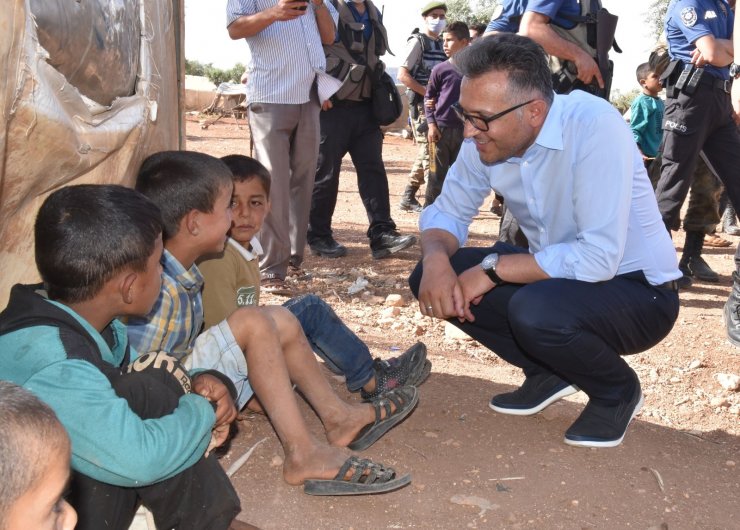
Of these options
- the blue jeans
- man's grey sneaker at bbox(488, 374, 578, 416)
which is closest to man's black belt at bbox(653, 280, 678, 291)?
man's grey sneaker at bbox(488, 374, 578, 416)

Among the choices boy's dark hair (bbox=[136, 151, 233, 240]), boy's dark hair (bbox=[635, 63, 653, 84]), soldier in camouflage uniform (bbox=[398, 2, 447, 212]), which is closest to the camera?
boy's dark hair (bbox=[136, 151, 233, 240])

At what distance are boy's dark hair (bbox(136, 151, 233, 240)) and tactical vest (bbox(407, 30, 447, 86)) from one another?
247 inches

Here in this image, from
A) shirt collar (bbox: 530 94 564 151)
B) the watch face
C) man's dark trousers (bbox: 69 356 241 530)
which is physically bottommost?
man's dark trousers (bbox: 69 356 241 530)

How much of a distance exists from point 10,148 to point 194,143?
15153 millimetres

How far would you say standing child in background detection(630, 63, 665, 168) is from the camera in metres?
7.29

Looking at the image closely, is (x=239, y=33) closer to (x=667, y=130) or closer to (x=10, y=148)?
(x=667, y=130)

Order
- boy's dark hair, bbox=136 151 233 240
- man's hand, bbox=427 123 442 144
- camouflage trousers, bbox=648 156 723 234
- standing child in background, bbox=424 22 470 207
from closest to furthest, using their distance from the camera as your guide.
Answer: boy's dark hair, bbox=136 151 233 240 → camouflage trousers, bbox=648 156 723 234 → standing child in background, bbox=424 22 470 207 → man's hand, bbox=427 123 442 144

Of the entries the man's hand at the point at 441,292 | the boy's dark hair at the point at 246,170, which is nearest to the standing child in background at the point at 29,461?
the man's hand at the point at 441,292

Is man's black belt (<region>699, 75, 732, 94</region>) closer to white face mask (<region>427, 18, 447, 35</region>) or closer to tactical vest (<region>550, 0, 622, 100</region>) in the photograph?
tactical vest (<region>550, 0, 622, 100</region>)

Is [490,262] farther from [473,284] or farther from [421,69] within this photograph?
[421,69]

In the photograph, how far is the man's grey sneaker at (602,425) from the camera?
10.5 feet

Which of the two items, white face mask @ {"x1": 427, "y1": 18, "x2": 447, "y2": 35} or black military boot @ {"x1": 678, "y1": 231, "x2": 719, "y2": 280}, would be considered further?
white face mask @ {"x1": 427, "y1": 18, "x2": 447, "y2": 35}

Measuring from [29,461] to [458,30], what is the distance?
751 centimetres

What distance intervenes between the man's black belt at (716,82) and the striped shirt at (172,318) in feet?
12.7
